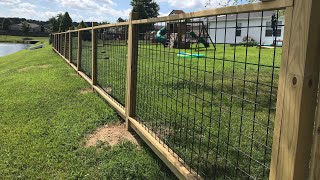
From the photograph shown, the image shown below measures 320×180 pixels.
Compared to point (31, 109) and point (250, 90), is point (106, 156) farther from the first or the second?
point (250, 90)

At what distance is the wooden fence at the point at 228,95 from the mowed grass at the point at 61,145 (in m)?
0.26

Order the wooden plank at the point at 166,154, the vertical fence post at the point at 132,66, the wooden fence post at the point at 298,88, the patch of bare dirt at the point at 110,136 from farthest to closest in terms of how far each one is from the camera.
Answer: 1. the vertical fence post at the point at 132,66
2. the patch of bare dirt at the point at 110,136
3. the wooden plank at the point at 166,154
4. the wooden fence post at the point at 298,88

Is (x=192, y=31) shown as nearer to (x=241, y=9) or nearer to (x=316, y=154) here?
(x=241, y=9)

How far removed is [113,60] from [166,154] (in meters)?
3.90

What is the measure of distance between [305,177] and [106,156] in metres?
2.73

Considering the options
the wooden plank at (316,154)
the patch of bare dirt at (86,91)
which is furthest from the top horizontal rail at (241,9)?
the patch of bare dirt at (86,91)

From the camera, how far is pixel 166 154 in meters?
3.60

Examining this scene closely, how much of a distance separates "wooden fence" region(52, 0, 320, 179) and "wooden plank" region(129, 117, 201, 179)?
0.03 ft

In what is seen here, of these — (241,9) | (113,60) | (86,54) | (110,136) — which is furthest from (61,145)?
(86,54)

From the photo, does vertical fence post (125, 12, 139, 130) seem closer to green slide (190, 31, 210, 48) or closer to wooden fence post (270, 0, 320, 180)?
green slide (190, 31, 210, 48)

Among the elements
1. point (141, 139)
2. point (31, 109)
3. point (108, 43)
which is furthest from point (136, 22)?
point (31, 109)

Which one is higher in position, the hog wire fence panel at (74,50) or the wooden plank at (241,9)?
the wooden plank at (241,9)

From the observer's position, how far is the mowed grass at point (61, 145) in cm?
378

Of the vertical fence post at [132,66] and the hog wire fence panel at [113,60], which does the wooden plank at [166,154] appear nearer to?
the vertical fence post at [132,66]
